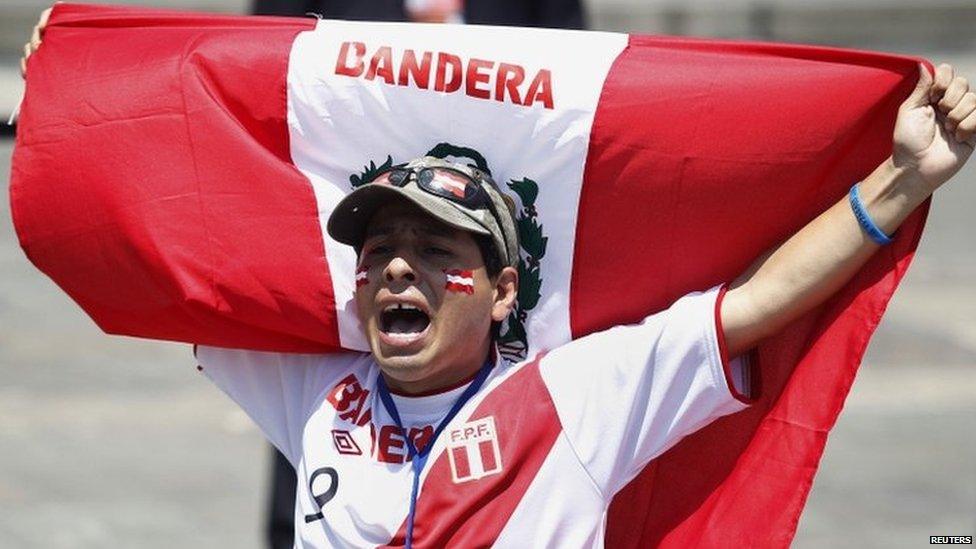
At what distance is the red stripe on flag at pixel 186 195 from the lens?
13.1 feet

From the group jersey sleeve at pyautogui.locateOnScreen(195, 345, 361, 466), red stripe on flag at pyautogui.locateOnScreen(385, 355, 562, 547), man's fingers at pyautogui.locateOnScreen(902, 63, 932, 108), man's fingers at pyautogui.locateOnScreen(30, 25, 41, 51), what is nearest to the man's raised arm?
man's fingers at pyautogui.locateOnScreen(902, 63, 932, 108)

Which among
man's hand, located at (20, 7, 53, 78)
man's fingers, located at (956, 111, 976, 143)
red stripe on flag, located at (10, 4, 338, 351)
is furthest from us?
man's hand, located at (20, 7, 53, 78)

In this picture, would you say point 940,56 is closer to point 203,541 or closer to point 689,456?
point 203,541

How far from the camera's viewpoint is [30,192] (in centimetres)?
407

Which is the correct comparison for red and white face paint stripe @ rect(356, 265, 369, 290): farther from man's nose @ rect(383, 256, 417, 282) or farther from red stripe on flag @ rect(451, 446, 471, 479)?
red stripe on flag @ rect(451, 446, 471, 479)

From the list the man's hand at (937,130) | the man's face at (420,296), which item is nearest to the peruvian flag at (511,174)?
the man's hand at (937,130)

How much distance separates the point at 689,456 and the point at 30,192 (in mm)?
1504

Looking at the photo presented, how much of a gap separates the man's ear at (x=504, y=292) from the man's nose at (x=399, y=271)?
202mm

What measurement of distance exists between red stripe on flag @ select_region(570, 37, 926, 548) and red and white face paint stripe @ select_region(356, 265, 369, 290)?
1.45 feet

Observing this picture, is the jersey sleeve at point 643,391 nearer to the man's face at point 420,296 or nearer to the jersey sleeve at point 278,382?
the man's face at point 420,296

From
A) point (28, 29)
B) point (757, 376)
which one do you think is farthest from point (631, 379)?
point (28, 29)

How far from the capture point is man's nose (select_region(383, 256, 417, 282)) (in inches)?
145

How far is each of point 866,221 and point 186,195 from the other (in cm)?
141

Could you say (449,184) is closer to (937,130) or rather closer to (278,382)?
(278,382)
